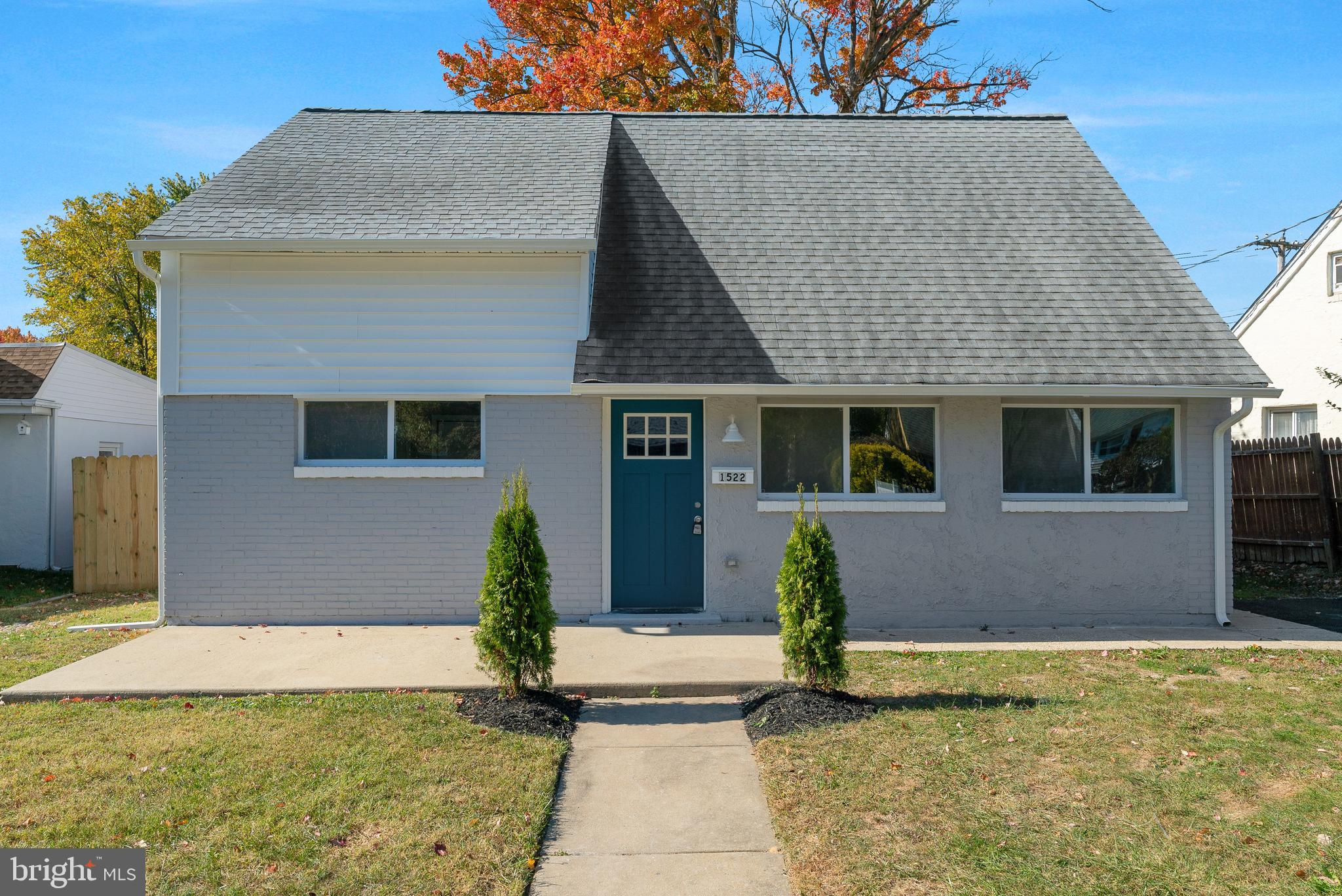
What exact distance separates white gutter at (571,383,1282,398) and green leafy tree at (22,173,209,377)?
2770 centimetres

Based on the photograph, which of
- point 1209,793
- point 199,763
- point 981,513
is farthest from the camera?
point 981,513

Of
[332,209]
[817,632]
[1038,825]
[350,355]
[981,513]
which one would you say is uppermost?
[332,209]

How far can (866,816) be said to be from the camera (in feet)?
16.2

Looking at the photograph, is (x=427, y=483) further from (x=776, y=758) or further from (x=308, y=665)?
(x=776, y=758)

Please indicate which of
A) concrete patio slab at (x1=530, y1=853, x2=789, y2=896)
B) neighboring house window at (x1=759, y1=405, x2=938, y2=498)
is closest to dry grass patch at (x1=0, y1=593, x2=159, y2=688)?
concrete patio slab at (x1=530, y1=853, x2=789, y2=896)

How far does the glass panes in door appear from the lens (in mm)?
10211

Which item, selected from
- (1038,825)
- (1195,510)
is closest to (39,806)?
(1038,825)

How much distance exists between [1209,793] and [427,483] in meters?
7.78

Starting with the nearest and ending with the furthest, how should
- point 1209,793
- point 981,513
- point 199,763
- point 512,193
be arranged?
1. point 1209,793
2. point 199,763
3. point 981,513
4. point 512,193

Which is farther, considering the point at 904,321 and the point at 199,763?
the point at 904,321

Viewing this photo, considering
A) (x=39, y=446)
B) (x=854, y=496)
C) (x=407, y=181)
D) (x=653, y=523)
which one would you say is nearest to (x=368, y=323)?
(x=407, y=181)

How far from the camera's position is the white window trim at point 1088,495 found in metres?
10.0

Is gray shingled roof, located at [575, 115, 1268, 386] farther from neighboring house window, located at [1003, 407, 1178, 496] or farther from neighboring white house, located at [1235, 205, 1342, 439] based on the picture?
neighboring white house, located at [1235, 205, 1342, 439]

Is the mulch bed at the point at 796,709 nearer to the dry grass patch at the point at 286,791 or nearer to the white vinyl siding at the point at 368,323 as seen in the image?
the dry grass patch at the point at 286,791
